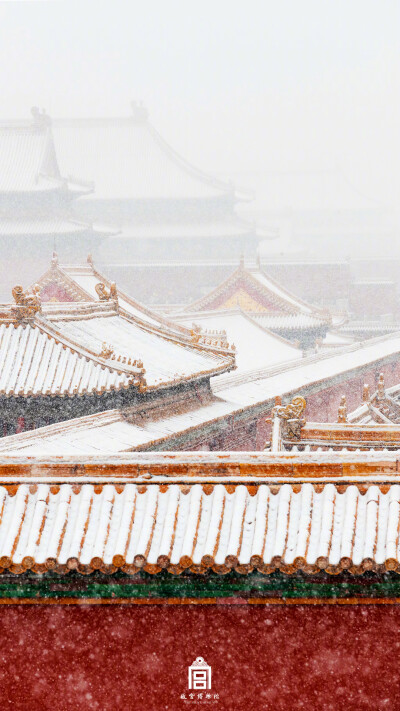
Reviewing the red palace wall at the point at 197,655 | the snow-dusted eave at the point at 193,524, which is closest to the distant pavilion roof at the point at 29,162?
the snow-dusted eave at the point at 193,524

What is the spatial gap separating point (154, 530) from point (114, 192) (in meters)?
38.8

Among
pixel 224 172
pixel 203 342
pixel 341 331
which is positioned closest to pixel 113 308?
pixel 203 342

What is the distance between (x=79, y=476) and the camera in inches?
199

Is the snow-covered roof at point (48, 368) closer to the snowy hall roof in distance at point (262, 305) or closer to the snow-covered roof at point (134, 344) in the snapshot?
the snow-covered roof at point (134, 344)

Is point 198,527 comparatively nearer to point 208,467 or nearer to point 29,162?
point 208,467

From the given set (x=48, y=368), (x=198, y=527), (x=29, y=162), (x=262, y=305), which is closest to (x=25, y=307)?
(x=48, y=368)

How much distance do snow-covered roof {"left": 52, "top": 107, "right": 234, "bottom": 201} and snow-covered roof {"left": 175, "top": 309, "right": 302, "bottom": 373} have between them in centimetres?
1651

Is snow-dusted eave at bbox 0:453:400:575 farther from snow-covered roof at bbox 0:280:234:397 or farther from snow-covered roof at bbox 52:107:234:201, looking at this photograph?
snow-covered roof at bbox 52:107:234:201

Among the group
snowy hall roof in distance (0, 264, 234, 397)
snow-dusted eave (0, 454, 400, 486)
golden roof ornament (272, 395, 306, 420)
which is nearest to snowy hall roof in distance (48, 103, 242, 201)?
snowy hall roof in distance (0, 264, 234, 397)

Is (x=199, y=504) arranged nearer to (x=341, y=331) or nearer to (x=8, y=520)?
(x=8, y=520)

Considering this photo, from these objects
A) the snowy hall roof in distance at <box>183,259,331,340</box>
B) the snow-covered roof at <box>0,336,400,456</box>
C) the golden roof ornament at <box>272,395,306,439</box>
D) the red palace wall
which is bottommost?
the red palace wall

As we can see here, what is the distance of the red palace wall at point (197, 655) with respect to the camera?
4.66 meters

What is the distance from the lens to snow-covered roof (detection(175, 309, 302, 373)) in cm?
2317

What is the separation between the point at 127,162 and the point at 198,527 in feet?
132
